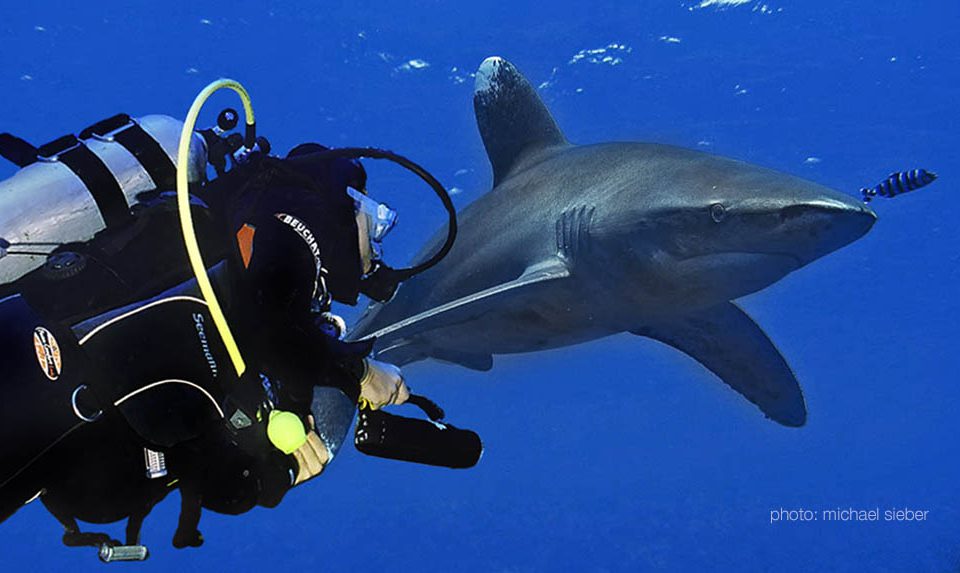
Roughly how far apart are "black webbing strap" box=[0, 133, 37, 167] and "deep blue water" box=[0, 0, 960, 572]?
6174 mm

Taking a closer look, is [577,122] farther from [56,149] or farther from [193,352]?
[193,352]

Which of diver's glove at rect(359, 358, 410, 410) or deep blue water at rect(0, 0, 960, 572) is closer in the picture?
diver's glove at rect(359, 358, 410, 410)

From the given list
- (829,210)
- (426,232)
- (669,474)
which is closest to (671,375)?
(669,474)

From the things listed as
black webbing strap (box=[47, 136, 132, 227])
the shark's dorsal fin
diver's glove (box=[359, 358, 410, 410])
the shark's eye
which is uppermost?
the shark's dorsal fin

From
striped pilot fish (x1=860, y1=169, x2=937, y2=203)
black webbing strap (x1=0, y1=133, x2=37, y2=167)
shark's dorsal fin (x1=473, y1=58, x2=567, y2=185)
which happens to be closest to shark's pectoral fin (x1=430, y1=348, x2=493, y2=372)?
shark's dorsal fin (x1=473, y1=58, x2=567, y2=185)

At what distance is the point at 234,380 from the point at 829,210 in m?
3.73

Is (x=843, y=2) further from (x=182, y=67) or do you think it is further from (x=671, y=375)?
(x=671, y=375)

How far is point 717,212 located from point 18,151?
14.2 ft

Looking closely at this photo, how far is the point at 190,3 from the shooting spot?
853 inches

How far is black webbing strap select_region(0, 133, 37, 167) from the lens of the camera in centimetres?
319

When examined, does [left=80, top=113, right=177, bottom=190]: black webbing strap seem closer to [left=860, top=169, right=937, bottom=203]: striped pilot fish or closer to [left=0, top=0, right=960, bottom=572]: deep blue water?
[left=0, top=0, right=960, bottom=572]: deep blue water

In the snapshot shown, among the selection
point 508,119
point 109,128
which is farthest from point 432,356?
point 109,128

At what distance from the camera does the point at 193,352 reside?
8.98 feet

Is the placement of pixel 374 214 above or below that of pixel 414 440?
above
